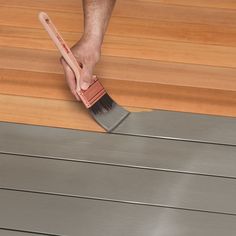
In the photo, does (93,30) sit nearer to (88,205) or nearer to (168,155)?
(168,155)

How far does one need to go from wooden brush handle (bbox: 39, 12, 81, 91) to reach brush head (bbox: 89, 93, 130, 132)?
9 cm

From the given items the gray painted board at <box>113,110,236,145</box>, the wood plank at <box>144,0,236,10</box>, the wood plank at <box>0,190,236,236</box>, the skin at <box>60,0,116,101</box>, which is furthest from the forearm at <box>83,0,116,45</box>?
the wood plank at <box>144,0,236,10</box>

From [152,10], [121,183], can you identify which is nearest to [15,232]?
[121,183]

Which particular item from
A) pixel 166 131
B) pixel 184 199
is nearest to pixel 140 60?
pixel 166 131

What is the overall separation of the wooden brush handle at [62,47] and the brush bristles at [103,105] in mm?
76

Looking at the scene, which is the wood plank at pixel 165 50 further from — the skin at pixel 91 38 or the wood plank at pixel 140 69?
the skin at pixel 91 38

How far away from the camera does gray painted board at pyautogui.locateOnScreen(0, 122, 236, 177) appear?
→ 1803mm

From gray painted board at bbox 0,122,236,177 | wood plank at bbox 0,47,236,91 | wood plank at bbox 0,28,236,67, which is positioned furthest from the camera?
wood plank at bbox 0,28,236,67

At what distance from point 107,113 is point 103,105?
1.1 inches

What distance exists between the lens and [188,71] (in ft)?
7.58

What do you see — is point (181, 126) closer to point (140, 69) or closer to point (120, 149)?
point (120, 149)

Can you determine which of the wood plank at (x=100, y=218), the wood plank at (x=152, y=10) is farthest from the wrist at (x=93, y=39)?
the wood plank at (x=152, y=10)

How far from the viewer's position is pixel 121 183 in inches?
67.9

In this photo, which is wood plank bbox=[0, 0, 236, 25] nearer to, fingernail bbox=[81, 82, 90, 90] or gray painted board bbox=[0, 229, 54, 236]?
fingernail bbox=[81, 82, 90, 90]
